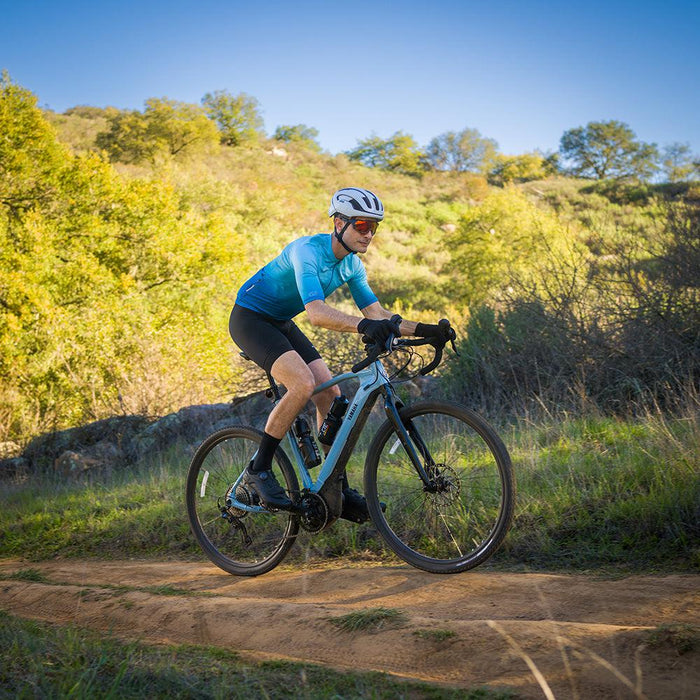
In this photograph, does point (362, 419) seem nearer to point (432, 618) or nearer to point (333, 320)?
point (333, 320)

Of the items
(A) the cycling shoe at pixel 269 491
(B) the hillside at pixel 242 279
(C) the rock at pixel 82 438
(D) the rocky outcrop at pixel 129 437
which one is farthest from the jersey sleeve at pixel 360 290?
(C) the rock at pixel 82 438

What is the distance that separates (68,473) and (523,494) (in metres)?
9.02

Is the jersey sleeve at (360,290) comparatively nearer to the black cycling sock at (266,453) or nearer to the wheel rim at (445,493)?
the wheel rim at (445,493)

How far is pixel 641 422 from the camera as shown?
7.25 m

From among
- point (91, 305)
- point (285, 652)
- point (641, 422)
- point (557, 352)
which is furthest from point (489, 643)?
point (91, 305)

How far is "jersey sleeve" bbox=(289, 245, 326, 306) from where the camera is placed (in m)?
4.58

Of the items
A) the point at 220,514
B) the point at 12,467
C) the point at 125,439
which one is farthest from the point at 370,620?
the point at 12,467

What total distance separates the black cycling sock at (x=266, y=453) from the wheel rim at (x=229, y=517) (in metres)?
0.31

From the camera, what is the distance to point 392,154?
296 ft

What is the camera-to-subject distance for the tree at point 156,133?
5609 cm

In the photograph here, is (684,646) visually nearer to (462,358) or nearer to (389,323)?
(389,323)

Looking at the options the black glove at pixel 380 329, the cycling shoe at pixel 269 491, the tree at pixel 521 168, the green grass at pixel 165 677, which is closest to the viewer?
the green grass at pixel 165 677

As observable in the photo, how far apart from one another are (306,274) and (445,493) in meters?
1.79

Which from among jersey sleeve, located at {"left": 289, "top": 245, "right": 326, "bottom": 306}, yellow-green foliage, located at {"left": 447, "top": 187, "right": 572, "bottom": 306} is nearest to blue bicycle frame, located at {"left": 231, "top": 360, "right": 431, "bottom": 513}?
jersey sleeve, located at {"left": 289, "top": 245, "right": 326, "bottom": 306}
